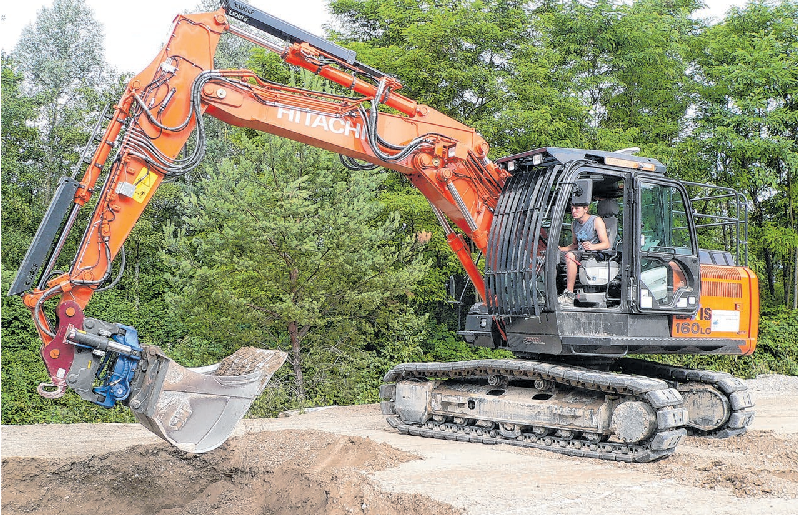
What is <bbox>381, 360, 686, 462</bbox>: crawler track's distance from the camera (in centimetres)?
680

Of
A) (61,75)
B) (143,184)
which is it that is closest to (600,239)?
(143,184)

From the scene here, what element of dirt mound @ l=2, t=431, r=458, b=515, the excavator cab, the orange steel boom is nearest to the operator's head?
the excavator cab

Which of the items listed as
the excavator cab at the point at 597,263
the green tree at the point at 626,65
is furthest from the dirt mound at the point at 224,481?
the green tree at the point at 626,65

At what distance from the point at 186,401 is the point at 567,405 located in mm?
3593

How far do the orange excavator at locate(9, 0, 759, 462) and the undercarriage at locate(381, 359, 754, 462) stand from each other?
2cm

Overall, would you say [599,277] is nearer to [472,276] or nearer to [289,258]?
[472,276]

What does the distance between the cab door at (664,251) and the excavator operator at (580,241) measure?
34 centimetres

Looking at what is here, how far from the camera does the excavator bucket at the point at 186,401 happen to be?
5.68m

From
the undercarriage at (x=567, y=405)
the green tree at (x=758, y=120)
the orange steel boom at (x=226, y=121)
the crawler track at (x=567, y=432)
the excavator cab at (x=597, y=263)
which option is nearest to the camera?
the orange steel boom at (x=226, y=121)

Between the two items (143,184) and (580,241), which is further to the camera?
(580,241)

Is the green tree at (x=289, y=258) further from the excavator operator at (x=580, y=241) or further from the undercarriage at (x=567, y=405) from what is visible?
the excavator operator at (x=580, y=241)

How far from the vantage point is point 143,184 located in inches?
257

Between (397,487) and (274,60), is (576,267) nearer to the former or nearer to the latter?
(397,487)

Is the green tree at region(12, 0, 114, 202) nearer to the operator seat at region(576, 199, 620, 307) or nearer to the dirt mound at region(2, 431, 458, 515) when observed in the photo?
the dirt mound at region(2, 431, 458, 515)
